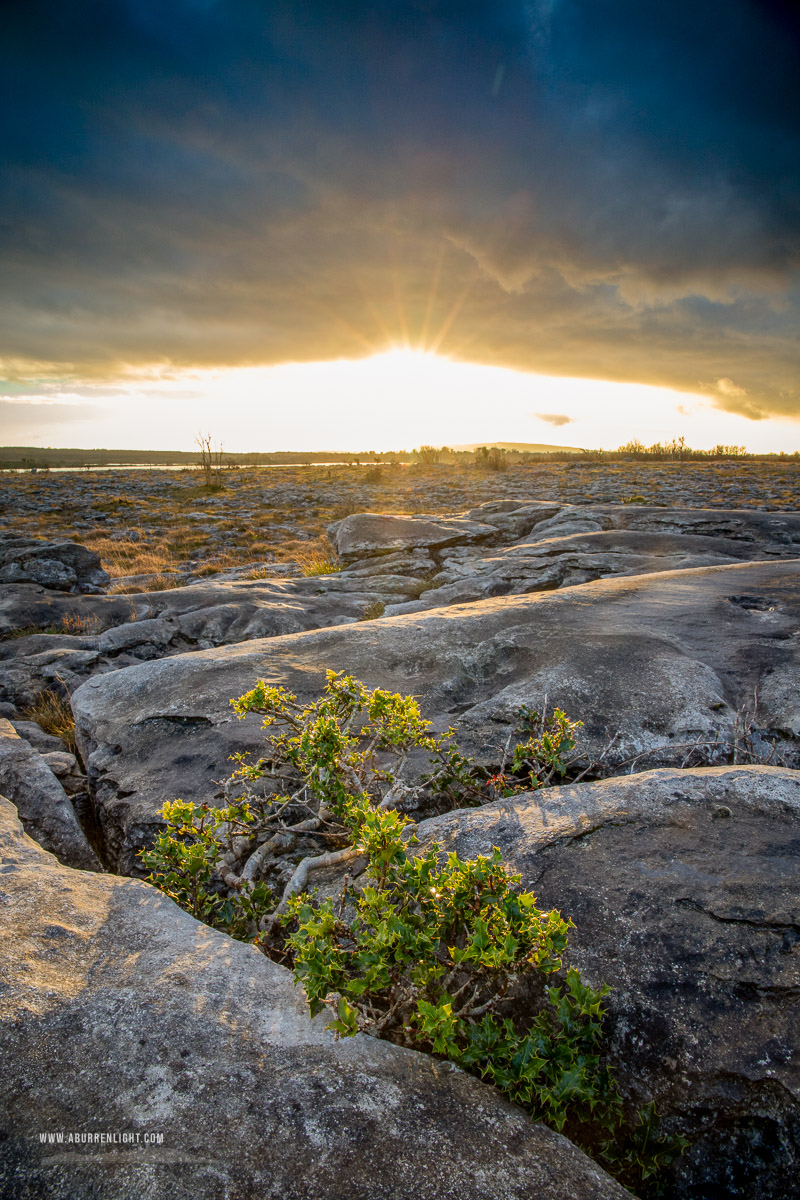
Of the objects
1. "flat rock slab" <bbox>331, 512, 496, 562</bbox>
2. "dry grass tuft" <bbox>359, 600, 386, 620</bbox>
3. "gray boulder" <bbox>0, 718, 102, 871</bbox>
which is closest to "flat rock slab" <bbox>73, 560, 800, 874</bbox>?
"gray boulder" <bbox>0, 718, 102, 871</bbox>

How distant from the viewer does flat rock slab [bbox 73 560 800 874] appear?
4406 mm

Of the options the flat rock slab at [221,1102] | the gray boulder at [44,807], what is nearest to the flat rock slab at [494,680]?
the gray boulder at [44,807]

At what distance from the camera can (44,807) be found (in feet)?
13.8

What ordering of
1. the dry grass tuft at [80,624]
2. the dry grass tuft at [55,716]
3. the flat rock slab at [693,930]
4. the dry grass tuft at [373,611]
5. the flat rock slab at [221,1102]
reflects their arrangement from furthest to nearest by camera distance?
the dry grass tuft at [80,624]
the dry grass tuft at [373,611]
the dry grass tuft at [55,716]
the flat rock slab at [693,930]
the flat rock slab at [221,1102]

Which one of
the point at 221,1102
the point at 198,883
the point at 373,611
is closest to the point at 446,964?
the point at 221,1102

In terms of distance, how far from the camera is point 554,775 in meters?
4.26

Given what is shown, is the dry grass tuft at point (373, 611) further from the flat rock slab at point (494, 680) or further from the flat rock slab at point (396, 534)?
the flat rock slab at point (396, 534)

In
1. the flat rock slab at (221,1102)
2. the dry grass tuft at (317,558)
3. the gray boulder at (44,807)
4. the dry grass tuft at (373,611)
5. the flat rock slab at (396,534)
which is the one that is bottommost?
the gray boulder at (44,807)

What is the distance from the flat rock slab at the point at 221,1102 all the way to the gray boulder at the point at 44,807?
174 cm

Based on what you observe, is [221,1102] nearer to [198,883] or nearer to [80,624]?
[198,883]

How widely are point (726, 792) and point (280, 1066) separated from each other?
2.66 metres

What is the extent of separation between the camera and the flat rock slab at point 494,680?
14.5 feet

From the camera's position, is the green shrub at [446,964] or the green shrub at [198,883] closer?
the green shrub at [446,964]

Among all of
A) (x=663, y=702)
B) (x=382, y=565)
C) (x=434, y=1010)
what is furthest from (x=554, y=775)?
(x=382, y=565)
